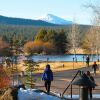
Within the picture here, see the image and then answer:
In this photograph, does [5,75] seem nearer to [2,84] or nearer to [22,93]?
[2,84]

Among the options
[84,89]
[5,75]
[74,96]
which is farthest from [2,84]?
[84,89]

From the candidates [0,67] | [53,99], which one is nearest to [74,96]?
[0,67]

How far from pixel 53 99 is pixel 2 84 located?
3.00 metres

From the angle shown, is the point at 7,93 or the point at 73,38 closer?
the point at 7,93

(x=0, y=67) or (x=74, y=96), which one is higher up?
(x=0, y=67)

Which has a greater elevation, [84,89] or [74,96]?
[84,89]

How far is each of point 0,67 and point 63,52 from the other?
95.3m

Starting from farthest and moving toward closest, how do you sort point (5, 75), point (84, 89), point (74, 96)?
1. point (74, 96)
2. point (5, 75)
3. point (84, 89)

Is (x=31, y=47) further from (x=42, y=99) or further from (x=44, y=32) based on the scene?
(x=42, y=99)

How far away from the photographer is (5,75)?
16.9m

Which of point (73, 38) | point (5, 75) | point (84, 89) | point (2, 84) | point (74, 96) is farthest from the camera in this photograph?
point (73, 38)

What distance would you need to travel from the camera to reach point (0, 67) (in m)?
17.5

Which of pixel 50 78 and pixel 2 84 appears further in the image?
pixel 50 78

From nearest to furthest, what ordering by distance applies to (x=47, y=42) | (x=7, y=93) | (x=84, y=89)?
1. (x=84, y=89)
2. (x=7, y=93)
3. (x=47, y=42)
